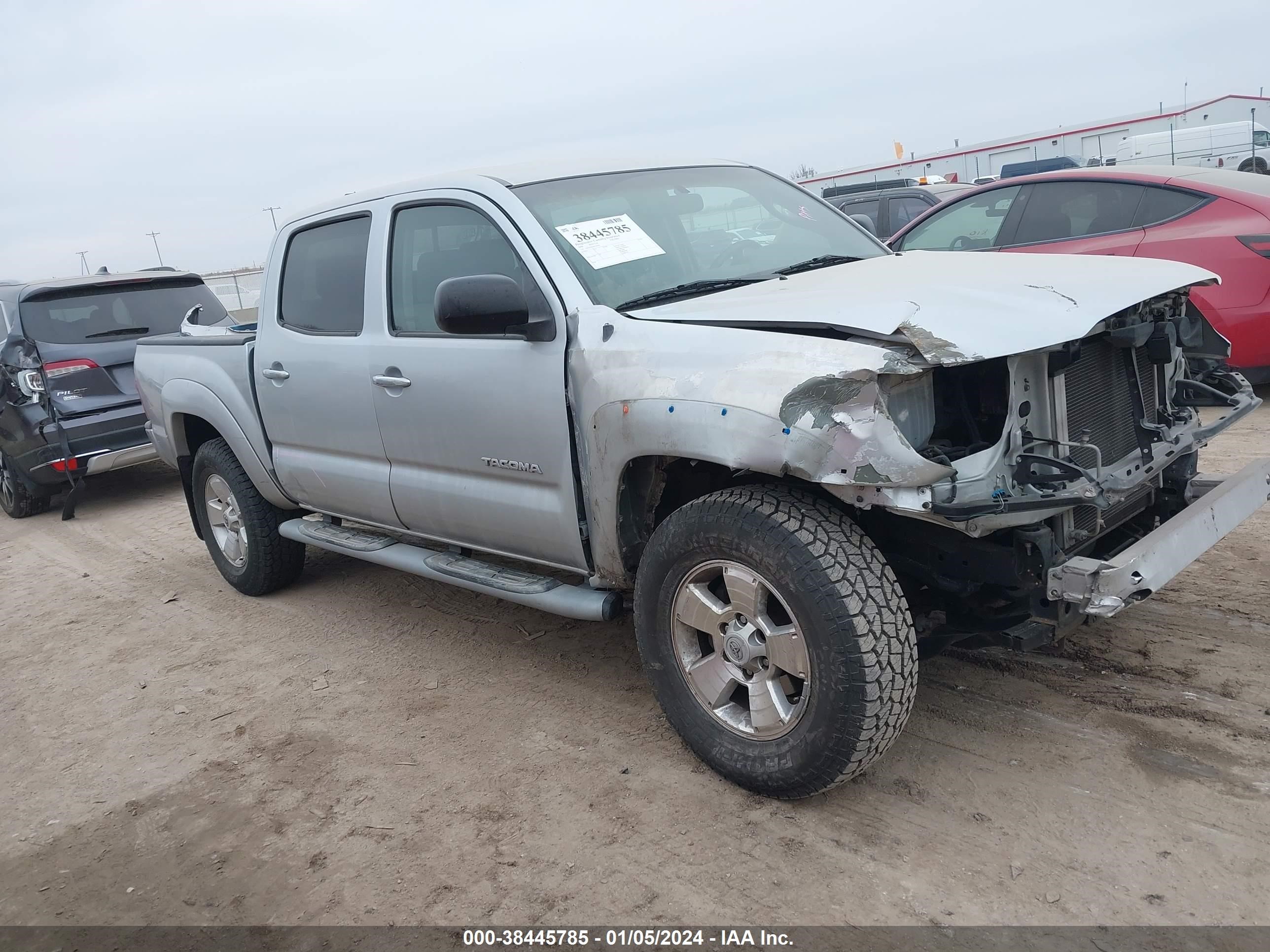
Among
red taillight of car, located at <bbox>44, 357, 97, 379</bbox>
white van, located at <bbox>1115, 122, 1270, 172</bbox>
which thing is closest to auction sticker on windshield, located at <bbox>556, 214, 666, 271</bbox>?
red taillight of car, located at <bbox>44, 357, 97, 379</bbox>

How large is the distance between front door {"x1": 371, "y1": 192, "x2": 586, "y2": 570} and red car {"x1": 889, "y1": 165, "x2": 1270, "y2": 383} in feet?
9.51

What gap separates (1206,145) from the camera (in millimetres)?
24156

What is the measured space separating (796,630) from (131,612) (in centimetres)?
443

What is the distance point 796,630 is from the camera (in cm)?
286

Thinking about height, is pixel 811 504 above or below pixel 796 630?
above

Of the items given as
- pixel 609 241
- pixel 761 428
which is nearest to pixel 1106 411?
pixel 761 428

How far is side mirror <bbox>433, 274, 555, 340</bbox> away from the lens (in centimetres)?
328

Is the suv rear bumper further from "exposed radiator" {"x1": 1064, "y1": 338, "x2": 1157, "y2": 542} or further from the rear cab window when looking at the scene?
the rear cab window

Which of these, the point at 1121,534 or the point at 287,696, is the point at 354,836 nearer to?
the point at 287,696

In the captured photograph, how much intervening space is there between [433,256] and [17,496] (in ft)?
21.2

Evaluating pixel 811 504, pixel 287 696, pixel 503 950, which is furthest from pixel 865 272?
pixel 287 696

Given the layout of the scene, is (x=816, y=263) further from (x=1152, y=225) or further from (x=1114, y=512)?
(x=1152, y=225)

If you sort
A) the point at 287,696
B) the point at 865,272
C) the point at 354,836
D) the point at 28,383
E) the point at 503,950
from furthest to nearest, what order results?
the point at 28,383 < the point at 287,696 < the point at 865,272 < the point at 354,836 < the point at 503,950

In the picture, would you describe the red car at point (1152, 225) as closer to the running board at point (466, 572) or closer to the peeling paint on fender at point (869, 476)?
the running board at point (466, 572)
